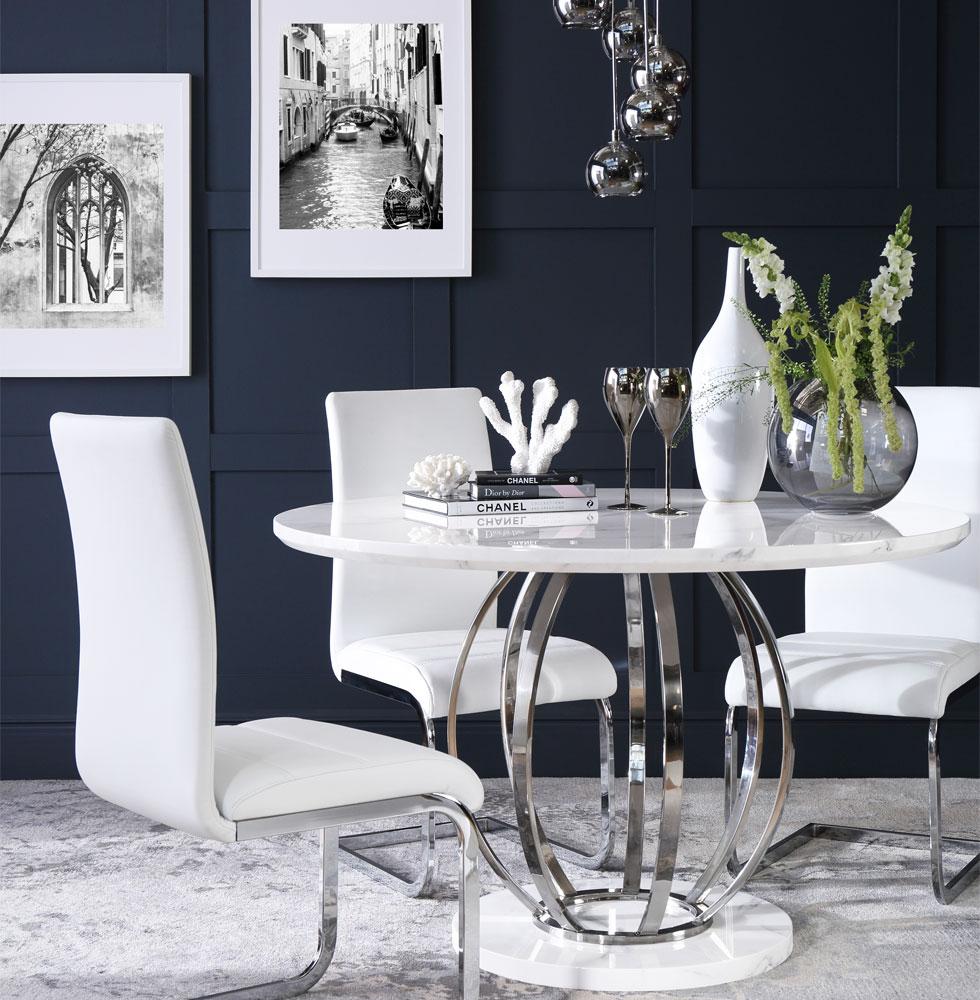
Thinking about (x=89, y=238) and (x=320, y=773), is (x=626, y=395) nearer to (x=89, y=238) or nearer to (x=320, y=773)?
(x=320, y=773)

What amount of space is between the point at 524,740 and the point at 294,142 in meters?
2.00

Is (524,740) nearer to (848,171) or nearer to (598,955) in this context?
(598,955)

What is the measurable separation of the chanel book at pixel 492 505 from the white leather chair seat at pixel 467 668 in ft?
1.31

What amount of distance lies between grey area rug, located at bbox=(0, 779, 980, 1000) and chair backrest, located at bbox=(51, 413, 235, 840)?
61 cm

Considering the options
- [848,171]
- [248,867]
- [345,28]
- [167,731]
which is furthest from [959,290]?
[167,731]

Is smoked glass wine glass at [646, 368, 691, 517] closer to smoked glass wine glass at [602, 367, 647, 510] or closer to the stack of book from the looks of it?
smoked glass wine glass at [602, 367, 647, 510]

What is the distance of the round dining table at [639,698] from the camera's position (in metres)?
1.93

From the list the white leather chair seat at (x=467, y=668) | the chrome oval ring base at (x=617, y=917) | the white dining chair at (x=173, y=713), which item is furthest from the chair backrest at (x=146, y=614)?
the chrome oval ring base at (x=617, y=917)

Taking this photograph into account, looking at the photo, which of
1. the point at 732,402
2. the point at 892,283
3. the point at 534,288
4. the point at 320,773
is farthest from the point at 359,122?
the point at 320,773

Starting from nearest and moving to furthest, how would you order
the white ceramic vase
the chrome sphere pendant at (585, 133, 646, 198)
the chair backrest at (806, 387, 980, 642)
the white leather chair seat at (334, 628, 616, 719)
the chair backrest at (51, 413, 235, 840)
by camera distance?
the chair backrest at (51, 413, 235, 840), the chrome sphere pendant at (585, 133, 646, 198), the white ceramic vase, the white leather chair seat at (334, 628, 616, 719), the chair backrest at (806, 387, 980, 642)

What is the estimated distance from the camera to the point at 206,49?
3.70m

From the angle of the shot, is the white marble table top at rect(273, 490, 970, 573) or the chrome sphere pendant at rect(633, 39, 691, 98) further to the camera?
the chrome sphere pendant at rect(633, 39, 691, 98)

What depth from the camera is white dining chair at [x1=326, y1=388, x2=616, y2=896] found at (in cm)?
275

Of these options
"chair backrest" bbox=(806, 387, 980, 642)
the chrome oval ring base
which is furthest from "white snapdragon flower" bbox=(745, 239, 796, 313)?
the chrome oval ring base
